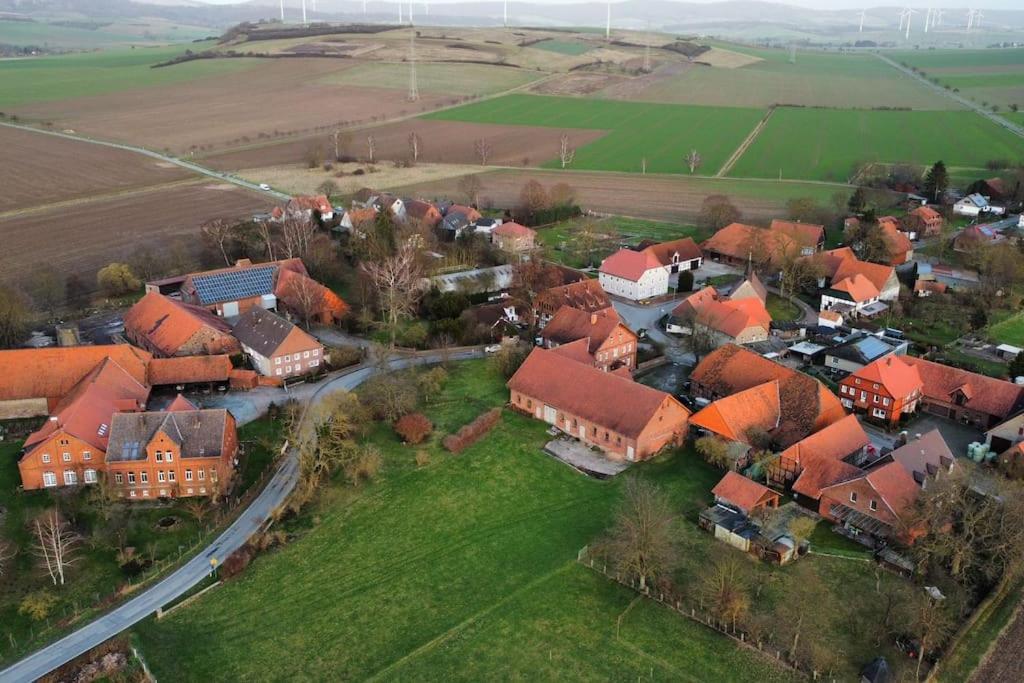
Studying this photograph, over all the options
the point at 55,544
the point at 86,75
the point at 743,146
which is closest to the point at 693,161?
the point at 743,146

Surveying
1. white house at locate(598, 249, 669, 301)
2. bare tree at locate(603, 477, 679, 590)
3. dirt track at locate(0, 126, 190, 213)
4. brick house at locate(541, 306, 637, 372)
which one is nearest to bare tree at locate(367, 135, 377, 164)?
dirt track at locate(0, 126, 190, 213)

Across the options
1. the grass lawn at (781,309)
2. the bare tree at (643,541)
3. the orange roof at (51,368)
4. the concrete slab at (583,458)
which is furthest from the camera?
the grass lawn at (781,309)

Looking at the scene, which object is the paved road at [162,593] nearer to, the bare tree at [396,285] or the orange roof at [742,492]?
the bare tree at [396,285]

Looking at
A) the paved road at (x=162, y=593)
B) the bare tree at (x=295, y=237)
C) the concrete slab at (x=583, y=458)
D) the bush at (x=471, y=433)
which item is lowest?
the paved road at (x=162, y=593)

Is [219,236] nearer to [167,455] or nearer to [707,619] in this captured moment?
[167,455]

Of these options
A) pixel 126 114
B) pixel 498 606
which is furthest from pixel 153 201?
pixel 498 606

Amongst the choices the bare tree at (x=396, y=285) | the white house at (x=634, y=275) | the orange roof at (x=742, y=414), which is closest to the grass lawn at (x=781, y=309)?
the white house at (x=634, y=275)

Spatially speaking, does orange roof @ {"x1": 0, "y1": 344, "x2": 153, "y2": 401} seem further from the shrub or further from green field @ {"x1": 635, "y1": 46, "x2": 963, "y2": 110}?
green field @ {"x1": 635, "y1": 46, "x2": 963, "y2": 110}
